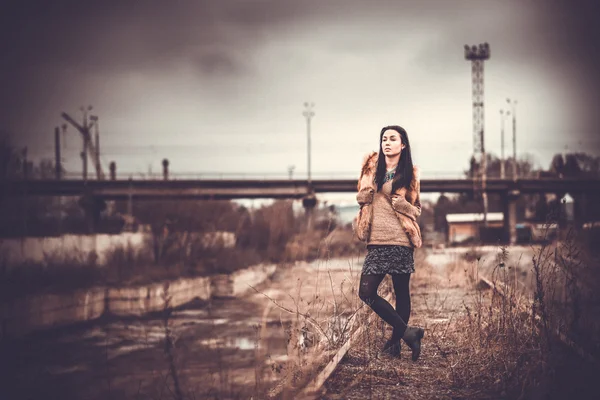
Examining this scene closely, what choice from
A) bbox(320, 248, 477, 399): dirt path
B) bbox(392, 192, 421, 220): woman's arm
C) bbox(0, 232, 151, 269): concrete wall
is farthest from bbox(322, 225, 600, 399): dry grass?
bbox(0, 232, 151, 269): concrete wall

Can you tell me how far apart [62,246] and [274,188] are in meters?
29.9

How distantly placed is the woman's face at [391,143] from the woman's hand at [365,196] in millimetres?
328

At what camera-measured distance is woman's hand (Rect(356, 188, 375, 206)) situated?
4234mm

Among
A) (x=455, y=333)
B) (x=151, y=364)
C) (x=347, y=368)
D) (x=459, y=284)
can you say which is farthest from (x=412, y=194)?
(x=151, y=364)

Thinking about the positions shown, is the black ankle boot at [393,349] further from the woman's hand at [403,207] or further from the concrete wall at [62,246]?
the concrete wall at [62,246]

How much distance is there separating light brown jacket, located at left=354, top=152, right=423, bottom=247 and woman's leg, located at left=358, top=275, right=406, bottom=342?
31cm

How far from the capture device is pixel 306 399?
3.38 m

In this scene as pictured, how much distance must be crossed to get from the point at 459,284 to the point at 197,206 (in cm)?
2551

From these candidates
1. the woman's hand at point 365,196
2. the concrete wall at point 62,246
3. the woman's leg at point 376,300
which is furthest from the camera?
the concrete wall at point 62,246

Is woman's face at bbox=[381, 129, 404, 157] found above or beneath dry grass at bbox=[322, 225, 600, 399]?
above

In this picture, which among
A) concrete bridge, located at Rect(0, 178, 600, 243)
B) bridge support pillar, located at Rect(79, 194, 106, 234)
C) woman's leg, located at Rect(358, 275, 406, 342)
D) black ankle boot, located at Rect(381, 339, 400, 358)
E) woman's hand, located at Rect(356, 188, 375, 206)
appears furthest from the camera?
bridge support pillar, located at Rect(79, 194, 106, 234)

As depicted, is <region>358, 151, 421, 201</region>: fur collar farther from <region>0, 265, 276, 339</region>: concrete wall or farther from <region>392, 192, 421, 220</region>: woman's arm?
<region>0, 265, 276, 339</region>: concrete wall

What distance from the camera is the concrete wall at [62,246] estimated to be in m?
18.2

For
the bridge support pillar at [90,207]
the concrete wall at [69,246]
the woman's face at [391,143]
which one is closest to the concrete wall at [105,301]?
the concrete wall at [69,246]
